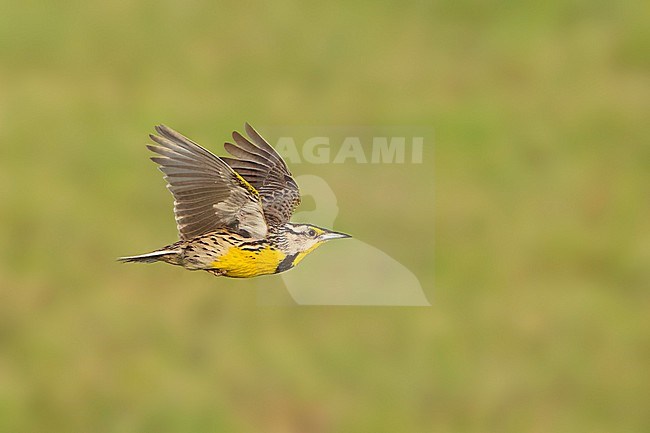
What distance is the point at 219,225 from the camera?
2.26 m

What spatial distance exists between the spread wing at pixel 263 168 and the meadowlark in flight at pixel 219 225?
300 millimetres

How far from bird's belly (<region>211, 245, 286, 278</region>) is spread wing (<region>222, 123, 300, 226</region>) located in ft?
1.23

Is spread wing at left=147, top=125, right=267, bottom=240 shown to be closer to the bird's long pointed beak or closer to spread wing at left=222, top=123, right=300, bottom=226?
the bird's long pointed beak

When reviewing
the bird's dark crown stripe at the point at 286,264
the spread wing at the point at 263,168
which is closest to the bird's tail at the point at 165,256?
the bird's dark crown stripe at the point at 286,264

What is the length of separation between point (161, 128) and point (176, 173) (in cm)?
13

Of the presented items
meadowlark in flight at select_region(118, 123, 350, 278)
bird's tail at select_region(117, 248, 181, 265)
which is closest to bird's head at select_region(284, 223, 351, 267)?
meadowlark in flight at select_region(118, 123, 350, 278)

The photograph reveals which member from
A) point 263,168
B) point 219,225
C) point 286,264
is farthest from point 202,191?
point 263,168

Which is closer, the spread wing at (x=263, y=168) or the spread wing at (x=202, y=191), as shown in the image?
the spread wing at (x=202, y=191)

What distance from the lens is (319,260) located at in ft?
13.4

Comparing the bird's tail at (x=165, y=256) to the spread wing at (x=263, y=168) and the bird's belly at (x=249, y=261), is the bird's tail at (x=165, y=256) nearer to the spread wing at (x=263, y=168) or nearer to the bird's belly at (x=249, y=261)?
the bird's belly at (x=249, y=261)

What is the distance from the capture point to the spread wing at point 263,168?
8.70ft

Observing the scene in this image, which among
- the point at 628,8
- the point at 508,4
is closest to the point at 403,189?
the point at 508,4

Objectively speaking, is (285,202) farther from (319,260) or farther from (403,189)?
(403,189)

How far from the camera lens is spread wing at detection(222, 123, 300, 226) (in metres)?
2.65
